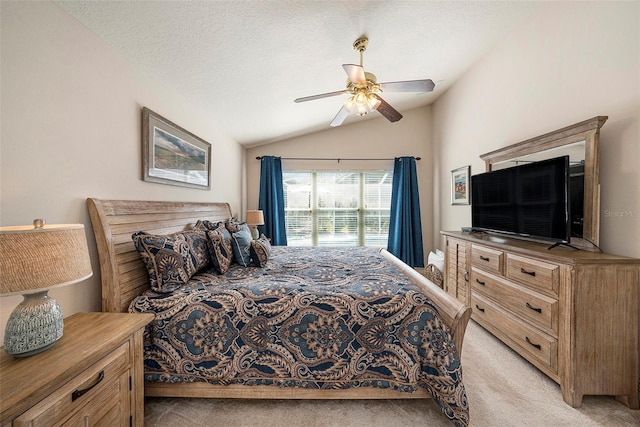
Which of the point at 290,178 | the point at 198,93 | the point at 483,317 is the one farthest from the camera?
the point at 290,178

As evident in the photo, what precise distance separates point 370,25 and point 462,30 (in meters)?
1.06

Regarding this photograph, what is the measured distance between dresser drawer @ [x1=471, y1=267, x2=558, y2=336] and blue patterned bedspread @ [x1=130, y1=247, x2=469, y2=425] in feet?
2.98

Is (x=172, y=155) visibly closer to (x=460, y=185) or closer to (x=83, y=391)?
(x=83, y=391)

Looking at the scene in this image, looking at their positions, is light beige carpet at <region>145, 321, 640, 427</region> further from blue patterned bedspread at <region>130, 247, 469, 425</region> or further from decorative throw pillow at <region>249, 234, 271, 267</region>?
decorative throw pillow at <region>249, 234, 271, 267</region>

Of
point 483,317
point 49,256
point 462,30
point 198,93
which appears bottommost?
point 483,317

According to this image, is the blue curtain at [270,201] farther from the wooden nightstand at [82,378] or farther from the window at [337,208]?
the wooden nightstand at [82,378]

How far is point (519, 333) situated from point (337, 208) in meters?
3.21

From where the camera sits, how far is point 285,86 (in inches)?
111

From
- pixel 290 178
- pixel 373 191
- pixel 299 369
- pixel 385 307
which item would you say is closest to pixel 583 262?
pixel 385 307

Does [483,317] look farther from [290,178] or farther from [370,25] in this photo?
[290,178]

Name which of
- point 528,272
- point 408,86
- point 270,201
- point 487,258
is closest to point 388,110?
point 408,86

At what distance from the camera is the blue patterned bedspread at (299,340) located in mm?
1484

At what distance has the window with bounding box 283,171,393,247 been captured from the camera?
4723 millimetres

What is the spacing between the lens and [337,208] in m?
4.76
